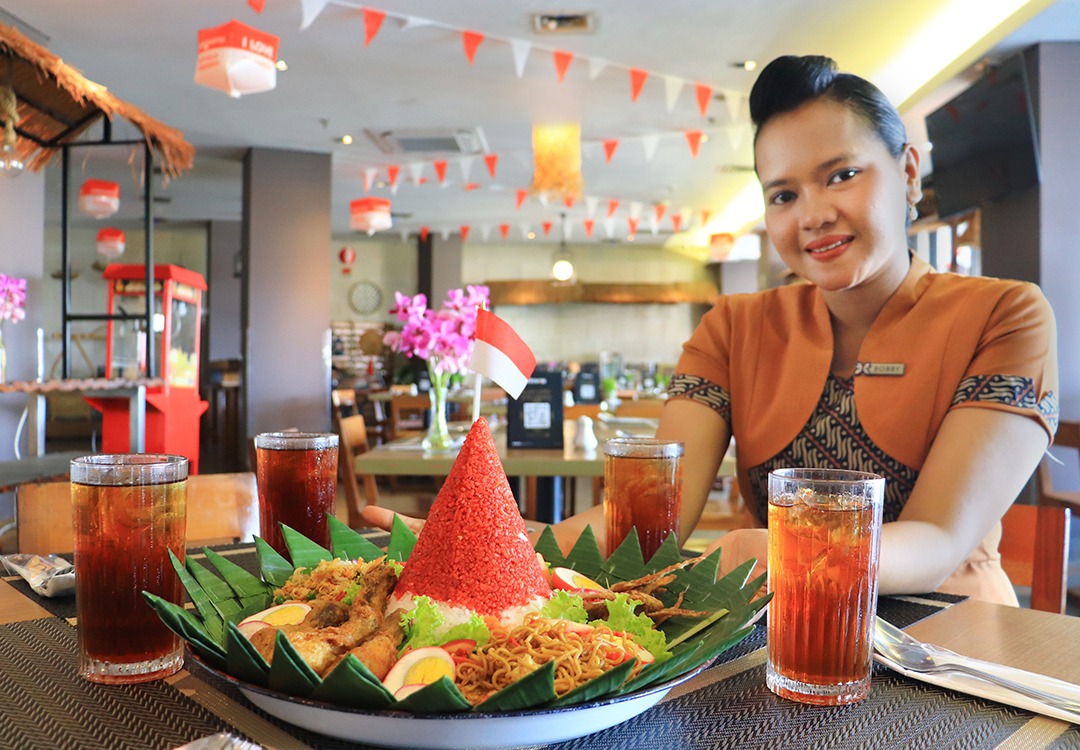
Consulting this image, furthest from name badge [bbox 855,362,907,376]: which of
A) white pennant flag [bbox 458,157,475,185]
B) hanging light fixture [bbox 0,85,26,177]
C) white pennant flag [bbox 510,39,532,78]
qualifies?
white pennant flag [bbox 458,157,475,185]

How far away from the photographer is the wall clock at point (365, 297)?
15047mm

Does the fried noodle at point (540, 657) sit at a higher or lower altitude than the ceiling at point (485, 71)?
lower

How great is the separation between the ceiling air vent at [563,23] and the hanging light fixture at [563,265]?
7701 millimetres

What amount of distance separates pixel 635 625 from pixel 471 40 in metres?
5.32

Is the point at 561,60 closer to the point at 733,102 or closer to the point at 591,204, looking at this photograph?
the point at 733,102

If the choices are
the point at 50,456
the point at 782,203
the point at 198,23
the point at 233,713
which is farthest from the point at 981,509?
the point at 198,23

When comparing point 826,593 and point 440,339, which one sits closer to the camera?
point 826,593

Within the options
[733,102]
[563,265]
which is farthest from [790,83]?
[563,265]

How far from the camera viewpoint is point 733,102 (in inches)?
268

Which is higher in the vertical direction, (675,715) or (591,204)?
(591,204)

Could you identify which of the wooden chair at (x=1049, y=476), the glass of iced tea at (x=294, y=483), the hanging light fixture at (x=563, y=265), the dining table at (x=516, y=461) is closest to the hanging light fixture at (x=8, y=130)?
the dining table at (x=516, y=461)

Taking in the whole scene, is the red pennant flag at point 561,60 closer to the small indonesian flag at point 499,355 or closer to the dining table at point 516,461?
the dining table at point 516,461

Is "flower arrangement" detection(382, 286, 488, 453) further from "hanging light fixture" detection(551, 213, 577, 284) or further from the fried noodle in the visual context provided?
"hanging light fixture" detection(551, 213, 577, 284)

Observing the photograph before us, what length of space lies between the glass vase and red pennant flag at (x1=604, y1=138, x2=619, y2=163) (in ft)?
17.0
